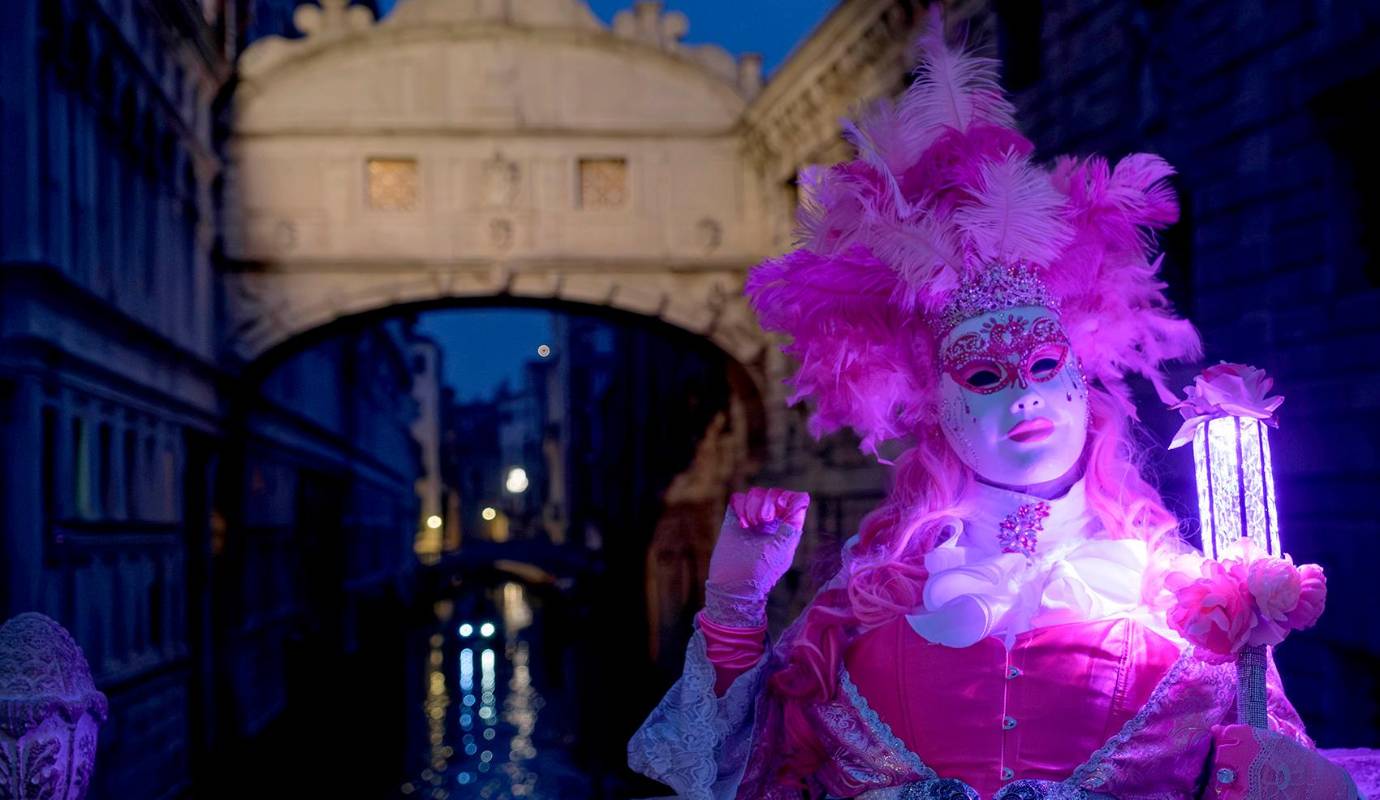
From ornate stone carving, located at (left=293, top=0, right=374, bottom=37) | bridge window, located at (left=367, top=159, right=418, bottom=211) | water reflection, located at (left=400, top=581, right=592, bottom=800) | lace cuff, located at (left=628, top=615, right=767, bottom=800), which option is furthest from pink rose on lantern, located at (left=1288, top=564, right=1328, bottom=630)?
ornate stone carving, located at (left=293, top=0, right=374, bottom=37)

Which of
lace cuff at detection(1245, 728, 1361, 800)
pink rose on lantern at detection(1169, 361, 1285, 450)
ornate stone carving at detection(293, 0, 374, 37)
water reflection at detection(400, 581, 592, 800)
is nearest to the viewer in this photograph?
lace cuff at detection(1245, 728, 1361, 800)

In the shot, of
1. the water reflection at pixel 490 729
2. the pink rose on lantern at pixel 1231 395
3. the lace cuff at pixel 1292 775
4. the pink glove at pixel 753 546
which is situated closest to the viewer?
the lace cuff at pixel 1292 775

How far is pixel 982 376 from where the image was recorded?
9.77ft

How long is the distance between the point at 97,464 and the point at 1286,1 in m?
7.53

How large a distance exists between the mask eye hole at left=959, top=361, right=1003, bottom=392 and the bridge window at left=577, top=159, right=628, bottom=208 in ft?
34.2

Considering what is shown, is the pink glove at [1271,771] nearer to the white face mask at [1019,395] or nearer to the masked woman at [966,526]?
the masked woman at [966,526]

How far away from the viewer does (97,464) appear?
8.96 m

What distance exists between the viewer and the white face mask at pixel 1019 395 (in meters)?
2.93

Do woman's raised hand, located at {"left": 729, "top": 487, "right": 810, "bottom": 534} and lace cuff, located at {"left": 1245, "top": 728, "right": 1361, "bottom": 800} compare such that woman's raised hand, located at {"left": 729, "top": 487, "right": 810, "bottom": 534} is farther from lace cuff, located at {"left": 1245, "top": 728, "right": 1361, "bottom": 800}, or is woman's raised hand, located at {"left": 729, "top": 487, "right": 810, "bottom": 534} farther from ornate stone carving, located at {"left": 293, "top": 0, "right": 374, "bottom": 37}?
ornate stone carving, located at {"left": 293, "top": 0, "right": 374, "bottom": 37}

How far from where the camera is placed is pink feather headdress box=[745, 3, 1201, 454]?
Answer: 2959mm

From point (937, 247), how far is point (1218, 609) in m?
0.97

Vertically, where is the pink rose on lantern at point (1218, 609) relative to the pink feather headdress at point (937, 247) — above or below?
below

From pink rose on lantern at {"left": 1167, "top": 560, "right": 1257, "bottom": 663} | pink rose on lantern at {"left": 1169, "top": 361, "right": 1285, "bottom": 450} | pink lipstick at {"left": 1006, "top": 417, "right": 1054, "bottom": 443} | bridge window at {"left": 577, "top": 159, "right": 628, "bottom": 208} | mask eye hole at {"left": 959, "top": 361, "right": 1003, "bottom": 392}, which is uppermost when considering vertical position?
bridge window at {"left": 577, "top": 159, "right": 628, "bottom": 208}

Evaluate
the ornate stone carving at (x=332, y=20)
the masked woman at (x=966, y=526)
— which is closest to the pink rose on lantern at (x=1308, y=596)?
the masked woman at (x=966, y=526)
